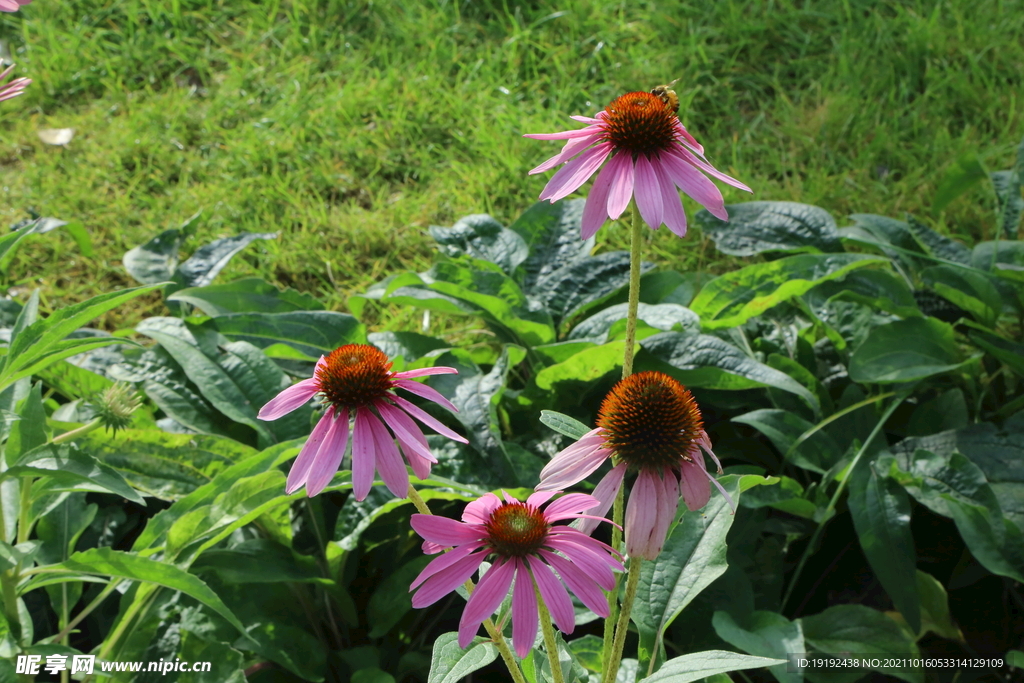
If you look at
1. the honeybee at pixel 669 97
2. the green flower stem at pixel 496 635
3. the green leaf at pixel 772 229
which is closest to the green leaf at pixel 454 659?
the green flower stem at pixel 496 635

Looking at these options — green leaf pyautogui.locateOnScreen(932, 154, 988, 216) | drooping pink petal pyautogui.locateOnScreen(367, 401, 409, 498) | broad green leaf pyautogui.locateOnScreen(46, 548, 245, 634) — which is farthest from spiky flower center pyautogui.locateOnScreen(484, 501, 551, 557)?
green leaf pyautogui.locateOnScreen(932, 154, 988, 216)

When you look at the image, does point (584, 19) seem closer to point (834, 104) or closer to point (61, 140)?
point (834, 104)

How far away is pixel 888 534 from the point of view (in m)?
1.80

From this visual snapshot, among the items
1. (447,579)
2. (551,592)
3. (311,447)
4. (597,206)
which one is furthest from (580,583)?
(597,206)

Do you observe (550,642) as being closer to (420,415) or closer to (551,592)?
(551,592)

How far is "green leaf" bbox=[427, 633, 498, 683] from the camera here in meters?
1.07

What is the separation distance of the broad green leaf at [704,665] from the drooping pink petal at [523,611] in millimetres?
216

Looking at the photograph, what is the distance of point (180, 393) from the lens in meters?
2.11

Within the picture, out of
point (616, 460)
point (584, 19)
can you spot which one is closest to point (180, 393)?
point (616, 460)

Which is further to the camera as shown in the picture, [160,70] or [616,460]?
[160,70]

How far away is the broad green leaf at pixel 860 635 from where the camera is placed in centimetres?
174

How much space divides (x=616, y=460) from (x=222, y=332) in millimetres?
1443

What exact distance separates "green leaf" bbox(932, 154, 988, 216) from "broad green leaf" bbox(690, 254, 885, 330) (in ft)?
1.53

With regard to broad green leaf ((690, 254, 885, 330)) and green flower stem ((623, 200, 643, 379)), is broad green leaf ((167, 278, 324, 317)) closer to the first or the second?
broad green leaf ((690, 254, 885, 330))
